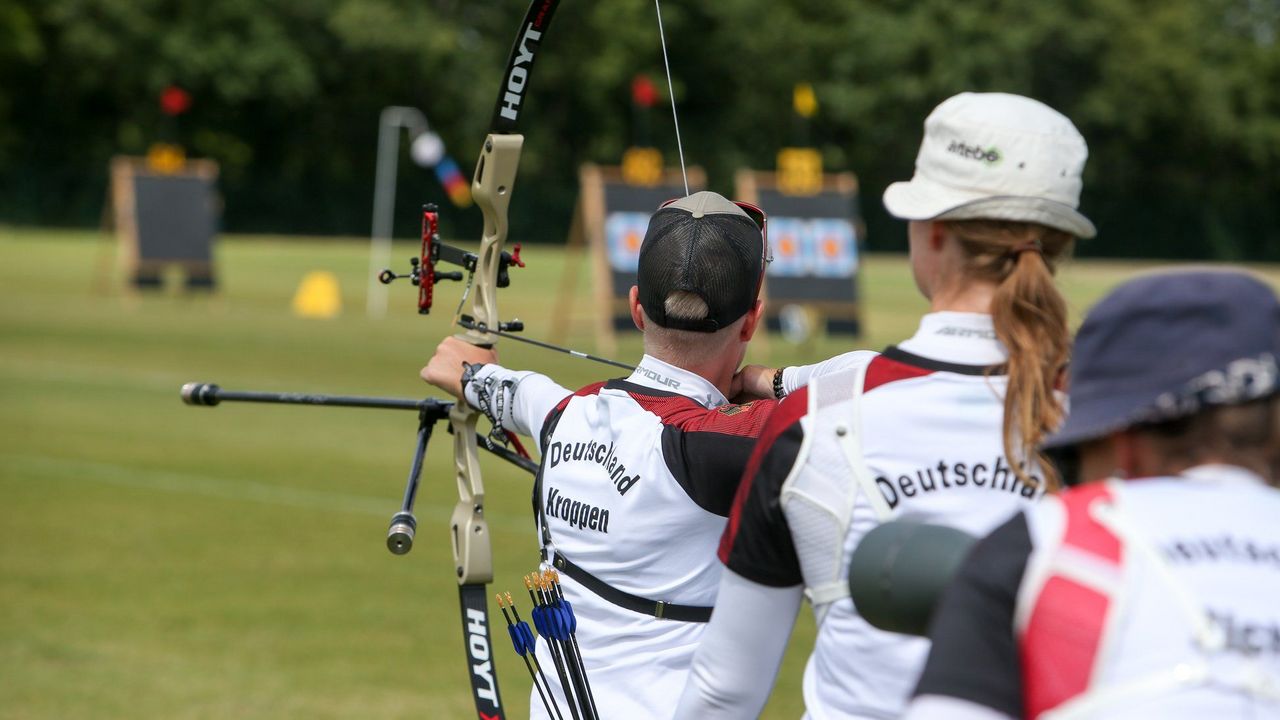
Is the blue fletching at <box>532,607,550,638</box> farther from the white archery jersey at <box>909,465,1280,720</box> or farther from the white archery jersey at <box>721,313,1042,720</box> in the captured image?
the white archery jersey at <box>909,465,1280,720</box>

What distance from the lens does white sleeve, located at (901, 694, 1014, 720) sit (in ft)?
5.13

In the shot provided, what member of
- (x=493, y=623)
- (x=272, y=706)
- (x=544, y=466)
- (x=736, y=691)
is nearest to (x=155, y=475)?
(x=493, y=623)

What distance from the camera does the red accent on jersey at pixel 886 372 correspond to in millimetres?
2240

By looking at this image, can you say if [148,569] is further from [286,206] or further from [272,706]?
[286,206]

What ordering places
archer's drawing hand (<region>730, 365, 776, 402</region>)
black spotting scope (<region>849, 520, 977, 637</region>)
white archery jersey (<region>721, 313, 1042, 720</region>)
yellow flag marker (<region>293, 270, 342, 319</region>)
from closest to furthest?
black spotting scope (<region>849, 520, 977, 637</region>)
white archery jersey (<region>721, 313, 1042, 720</region>)
archer's drawing hand (<region>730, 365, 776, 402</region>)
yellow flag marker (<region>293, 270, 342, 319</region>)

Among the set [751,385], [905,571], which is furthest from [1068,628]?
[751,385]

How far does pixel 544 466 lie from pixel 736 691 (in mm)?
1008

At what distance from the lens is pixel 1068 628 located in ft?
4.99

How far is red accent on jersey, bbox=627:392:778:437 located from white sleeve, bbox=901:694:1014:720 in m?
1.30

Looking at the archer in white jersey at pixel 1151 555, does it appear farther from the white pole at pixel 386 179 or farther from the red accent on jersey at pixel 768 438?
the white pole at pixel 386 179

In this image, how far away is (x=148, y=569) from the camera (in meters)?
9.24

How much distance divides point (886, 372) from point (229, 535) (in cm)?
849

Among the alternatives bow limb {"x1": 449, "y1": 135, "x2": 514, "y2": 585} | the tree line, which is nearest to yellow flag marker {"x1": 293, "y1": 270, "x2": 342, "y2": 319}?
bow limb {"x1": 449, "y1": 135, "x2": 514, "y2": 585}

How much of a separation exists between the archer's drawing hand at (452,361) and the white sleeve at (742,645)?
1505mm
